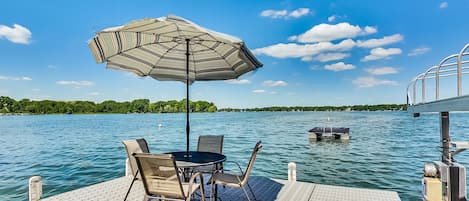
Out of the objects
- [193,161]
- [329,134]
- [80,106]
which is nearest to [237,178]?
[193,161]

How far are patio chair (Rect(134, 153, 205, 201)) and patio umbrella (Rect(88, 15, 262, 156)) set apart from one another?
1.00 metres

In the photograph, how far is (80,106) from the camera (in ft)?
180

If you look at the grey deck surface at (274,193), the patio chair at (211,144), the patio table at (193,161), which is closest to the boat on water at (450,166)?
the grey deck surface at (274,193)

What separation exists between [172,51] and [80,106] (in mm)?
57781

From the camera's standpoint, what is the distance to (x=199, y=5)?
51.7 ft

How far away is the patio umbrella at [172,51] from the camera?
10.0 feet

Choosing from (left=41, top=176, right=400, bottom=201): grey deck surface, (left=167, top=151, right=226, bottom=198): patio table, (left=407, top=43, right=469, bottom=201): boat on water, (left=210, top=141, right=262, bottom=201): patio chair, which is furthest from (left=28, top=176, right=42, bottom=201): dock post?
(left=407, top=43, right=469, bottom=201): boat on water

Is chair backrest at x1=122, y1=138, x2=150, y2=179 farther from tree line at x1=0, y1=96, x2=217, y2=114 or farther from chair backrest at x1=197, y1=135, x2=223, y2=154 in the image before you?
tree line at x1=0, y1=96, x2=217, y2=114

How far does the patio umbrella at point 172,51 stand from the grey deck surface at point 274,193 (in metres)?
1.04

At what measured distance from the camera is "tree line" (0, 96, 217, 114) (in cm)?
4766

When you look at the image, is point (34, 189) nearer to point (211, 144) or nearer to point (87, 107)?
point (211, 144)

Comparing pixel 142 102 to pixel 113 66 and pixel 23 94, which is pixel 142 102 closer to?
pixel 23 94

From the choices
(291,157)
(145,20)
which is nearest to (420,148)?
(291,157)

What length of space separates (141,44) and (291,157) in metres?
11.2
